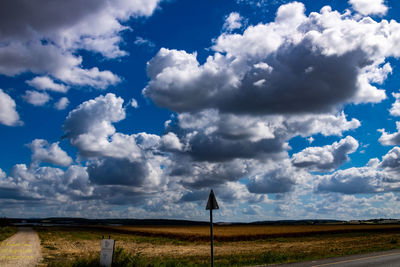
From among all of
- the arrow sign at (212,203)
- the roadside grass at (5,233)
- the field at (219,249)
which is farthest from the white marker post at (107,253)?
the roadside grass at (5,233)

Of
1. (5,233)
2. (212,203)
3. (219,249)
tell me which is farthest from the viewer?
(5,233)

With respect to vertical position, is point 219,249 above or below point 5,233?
below

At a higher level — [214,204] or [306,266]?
[214,204]

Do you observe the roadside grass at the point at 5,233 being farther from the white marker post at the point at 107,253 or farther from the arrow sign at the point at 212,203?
the arrow sign at the point at 212,203

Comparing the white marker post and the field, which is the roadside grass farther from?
the white marker post

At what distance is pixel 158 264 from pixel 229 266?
430 cm

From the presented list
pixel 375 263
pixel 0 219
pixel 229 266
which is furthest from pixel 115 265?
pixel 0 219

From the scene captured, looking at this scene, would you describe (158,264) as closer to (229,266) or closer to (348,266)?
(229,266)

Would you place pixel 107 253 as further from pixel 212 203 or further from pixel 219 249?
pixel 219 249

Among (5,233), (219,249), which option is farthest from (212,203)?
(5,233)

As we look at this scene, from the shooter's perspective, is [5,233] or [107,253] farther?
[5,233]

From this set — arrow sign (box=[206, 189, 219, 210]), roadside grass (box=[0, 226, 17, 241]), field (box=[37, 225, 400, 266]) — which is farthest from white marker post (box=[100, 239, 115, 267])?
roadside grass (box=[0, 226, 17, 241])

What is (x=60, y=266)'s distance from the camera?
14.5 metres

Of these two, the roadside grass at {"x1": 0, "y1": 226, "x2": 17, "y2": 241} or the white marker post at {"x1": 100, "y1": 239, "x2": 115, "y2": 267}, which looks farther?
the roadside grass at {"x1": 0, "y1": 226, "x2": 17, "y2": 241}
